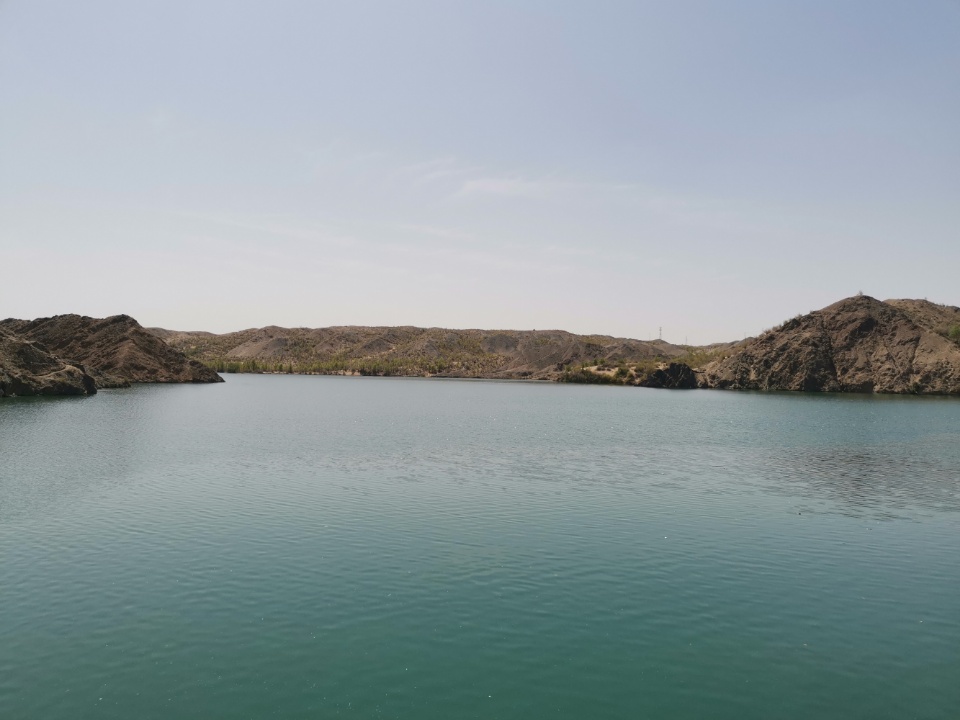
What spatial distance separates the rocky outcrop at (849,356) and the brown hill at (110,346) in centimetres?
15746

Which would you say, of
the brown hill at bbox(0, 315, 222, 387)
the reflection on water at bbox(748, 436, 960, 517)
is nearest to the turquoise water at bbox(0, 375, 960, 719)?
the reflection on water at bbox(748, 436, 960, 517)

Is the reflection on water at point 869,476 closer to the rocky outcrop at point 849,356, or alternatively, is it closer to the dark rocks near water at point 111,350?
the rocky outcrop at point 849,356

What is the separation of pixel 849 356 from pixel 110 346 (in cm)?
19819

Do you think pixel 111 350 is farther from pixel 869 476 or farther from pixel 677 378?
pixel 869 476

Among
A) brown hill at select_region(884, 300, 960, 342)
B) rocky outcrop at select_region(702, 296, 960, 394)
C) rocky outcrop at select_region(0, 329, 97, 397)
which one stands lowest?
rocky outcrop at select_region(0, 329, 97, 397)

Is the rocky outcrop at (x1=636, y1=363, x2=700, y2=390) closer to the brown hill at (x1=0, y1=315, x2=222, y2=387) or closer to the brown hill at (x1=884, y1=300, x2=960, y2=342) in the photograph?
the brown hill at (x1=884, y1=300, x2=960, y2=342)

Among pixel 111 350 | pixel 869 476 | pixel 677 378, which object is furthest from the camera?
pixel 677 378

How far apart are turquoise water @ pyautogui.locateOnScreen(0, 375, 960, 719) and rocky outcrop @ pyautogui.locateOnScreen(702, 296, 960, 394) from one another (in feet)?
442

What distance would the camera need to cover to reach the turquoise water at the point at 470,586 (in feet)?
50.8

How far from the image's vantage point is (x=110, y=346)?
166875 mm

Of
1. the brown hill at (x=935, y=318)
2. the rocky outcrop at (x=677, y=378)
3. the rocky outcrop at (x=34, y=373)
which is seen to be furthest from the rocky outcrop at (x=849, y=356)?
the rocky outcrop at (x=34, y=373)

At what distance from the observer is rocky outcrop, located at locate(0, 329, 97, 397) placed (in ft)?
344

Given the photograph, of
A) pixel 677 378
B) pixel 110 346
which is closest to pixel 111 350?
pixel 110 346

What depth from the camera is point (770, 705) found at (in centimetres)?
1511
